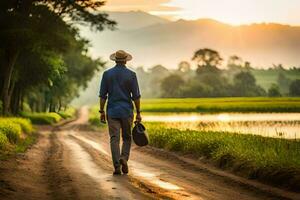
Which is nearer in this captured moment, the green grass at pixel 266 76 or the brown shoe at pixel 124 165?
the brown shoe at pixel 124 165

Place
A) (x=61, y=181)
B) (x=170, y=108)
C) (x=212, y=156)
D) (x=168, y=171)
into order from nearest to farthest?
(x=61, y=181) → (x=168, y=171) → (x=212, y=156) → (x=170, y=108)

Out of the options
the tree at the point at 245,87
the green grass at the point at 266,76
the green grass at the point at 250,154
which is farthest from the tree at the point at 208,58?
the green grass at the point at 250,154

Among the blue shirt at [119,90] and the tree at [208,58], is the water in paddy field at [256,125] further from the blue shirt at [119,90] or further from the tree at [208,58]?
the tree at [208,58]

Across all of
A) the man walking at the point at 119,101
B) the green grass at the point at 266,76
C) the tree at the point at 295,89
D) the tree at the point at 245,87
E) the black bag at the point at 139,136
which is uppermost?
the green grass at the point at 266,76

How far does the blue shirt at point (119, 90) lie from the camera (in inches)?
499

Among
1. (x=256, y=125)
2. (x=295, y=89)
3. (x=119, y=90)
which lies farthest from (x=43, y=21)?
(x=119, y=90)

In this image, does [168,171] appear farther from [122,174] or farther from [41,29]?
[41,29]

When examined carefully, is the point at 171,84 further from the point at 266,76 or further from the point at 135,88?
the point at 135,88

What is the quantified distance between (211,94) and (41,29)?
167ft

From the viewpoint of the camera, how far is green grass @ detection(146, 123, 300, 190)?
11922 millimetres

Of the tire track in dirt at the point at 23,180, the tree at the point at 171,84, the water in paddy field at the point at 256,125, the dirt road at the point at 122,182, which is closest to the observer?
the tire track in dirt at the point at 23,180

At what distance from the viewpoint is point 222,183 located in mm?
12195

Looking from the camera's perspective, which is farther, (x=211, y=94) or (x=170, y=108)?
(x=211, y=94)

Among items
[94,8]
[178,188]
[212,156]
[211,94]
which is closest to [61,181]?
[178,188]
